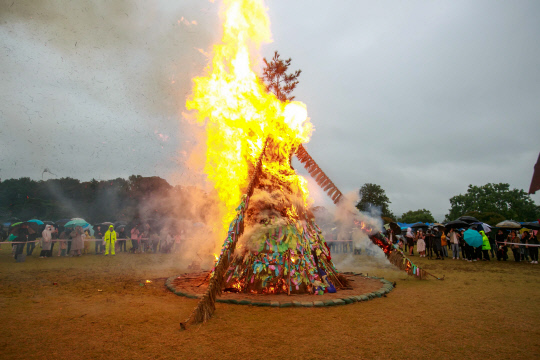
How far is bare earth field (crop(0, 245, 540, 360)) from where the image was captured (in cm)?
419

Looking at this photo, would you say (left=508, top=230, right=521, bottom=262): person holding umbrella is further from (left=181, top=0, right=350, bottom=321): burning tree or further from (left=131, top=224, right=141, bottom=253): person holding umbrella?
(left=131, top=224, right=141, bottom=253): person holding umbrella

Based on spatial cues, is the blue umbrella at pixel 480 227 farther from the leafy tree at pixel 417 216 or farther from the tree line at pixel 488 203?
the leafy tree at pixel 417 216

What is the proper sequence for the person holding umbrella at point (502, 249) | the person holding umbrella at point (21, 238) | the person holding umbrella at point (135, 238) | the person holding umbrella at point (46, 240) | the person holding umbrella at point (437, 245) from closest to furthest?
the person holding umbrella at point (21, 238) → the person holding umbrella at point (46, 240) → the person holding umbrella at point (502, 249) → the person holding umbrella at point (437, 245) → the person holding umbrella at point (135, 238)

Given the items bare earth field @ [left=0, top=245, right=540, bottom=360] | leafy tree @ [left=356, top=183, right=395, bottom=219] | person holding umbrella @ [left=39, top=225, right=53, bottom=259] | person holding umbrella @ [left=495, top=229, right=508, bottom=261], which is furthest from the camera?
leafy tree @ [left=356, top=183, right=395, bottom=219]

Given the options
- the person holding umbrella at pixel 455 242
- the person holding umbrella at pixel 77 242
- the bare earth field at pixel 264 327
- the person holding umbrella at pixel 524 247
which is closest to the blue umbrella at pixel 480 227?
the person holding umbrella at pixel 524 247

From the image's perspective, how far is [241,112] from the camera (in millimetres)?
9289

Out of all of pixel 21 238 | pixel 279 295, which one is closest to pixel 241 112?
pixel 279 295

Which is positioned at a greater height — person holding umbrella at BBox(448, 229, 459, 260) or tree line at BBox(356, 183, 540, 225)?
tree line at BBox(356, 183, 540, 225)

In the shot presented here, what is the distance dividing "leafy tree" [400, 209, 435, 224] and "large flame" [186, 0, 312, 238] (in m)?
64.3

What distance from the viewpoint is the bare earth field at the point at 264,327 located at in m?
4.19

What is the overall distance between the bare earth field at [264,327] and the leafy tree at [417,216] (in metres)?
63.2

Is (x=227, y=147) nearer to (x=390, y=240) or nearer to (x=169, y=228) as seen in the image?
(x=390, y=240)

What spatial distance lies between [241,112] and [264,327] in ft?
20.7

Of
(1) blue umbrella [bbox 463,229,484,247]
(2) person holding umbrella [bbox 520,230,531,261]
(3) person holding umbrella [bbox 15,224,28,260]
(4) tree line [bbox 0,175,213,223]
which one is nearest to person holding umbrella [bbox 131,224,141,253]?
(3) person holding umbrella [bbox 15,224,28,260]
